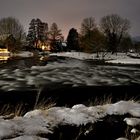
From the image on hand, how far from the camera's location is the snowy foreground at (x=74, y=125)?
293 inches

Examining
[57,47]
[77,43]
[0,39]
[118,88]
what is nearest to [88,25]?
[77,43]

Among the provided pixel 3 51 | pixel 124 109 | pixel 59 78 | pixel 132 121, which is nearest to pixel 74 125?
pixel 132 121

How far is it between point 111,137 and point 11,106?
966cm

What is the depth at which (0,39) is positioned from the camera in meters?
113

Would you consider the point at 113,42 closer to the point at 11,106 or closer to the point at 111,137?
the point at 11,106

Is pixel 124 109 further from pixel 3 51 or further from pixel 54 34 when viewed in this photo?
pixel 54 34

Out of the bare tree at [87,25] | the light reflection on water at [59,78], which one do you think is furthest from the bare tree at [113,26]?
the light reflection on water at [59,78]

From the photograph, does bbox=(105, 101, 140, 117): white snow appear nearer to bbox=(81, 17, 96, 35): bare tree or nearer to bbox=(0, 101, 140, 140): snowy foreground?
bbox=(0, 101, 140, 140): snowy foreground

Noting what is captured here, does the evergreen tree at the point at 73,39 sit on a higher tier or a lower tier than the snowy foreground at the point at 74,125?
higher

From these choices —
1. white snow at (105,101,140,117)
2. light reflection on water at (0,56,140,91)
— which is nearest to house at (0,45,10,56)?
light reflection on water at (0,56,140,91)

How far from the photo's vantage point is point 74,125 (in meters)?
8.57

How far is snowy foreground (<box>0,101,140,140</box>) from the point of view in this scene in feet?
24.4

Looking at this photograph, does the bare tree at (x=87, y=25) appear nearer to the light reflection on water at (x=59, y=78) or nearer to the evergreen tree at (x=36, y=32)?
the evergreen tree at (x=36, y=32)

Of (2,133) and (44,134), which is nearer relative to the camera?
(2,133)
